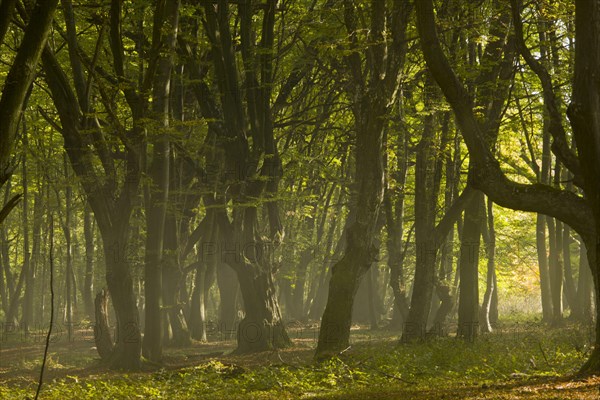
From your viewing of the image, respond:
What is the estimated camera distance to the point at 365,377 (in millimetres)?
12539

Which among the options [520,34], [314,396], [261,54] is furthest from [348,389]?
[261,54]

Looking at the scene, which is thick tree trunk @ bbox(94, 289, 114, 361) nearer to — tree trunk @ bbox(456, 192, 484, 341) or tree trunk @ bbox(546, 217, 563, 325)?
tree trunk @ bbox(456, 192, 484, 341)

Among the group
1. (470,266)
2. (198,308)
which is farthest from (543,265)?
(198,308)

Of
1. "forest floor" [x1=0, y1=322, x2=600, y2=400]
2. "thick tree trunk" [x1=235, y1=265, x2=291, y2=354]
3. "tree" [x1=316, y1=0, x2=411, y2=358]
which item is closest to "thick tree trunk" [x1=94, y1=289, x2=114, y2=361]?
"forest floor" [x1=0, y1=322, x2=600, y2=400]

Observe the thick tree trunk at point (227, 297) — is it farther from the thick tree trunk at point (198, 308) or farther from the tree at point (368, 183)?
the tree at point (368, 183)

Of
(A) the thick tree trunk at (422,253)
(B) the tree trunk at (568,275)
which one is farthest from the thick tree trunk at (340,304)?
(B) the tree trunk at (568,275)

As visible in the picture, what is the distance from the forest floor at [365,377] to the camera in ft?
31.0

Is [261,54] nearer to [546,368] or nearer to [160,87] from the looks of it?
[160,87]

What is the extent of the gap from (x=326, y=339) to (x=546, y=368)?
488cm

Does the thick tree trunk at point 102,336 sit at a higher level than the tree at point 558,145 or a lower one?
lower

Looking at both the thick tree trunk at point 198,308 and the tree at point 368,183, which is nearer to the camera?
the tree at point 368,183

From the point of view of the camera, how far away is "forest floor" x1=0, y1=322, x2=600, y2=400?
9.46 metres

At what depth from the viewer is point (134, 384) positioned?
1325cm

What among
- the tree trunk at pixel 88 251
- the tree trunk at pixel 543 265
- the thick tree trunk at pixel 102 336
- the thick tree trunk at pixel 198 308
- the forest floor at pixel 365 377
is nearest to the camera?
the forest floor at pixel 365 377
